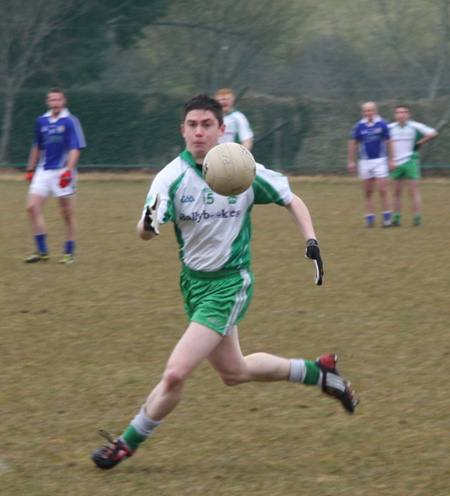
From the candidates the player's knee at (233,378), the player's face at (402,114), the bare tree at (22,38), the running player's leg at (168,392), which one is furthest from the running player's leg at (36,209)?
the bare tree at (22,38)

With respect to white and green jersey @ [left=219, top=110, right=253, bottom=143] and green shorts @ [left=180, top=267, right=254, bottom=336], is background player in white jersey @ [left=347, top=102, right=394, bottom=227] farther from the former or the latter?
green shorts @ [left=180, top=267, right=254, bottom=336]

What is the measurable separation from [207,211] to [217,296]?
43cm

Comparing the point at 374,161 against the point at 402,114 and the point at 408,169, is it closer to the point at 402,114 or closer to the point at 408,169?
the point at 408,169

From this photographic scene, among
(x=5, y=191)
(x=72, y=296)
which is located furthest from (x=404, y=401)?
(x=5, y=191)

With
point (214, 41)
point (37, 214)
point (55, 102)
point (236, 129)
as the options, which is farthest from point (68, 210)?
point (214, 41)

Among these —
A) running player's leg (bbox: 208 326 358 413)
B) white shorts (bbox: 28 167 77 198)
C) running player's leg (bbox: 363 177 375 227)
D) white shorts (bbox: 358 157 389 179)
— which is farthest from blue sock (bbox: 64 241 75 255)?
running player's leg (bbox: 208 326 358 413)

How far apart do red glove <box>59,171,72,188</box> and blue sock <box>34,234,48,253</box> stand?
668 millimetres

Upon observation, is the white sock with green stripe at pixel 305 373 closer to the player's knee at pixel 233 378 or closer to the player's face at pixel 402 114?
the player's knee at pixel 233 378

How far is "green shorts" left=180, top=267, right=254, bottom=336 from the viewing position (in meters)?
4.68

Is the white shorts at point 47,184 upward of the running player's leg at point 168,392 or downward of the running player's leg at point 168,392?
upward

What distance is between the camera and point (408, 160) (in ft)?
48.1

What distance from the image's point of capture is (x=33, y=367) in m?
6.65

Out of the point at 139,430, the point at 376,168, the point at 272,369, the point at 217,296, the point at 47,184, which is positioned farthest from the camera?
the point at 376,168

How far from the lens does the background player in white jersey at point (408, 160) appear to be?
577 inches
